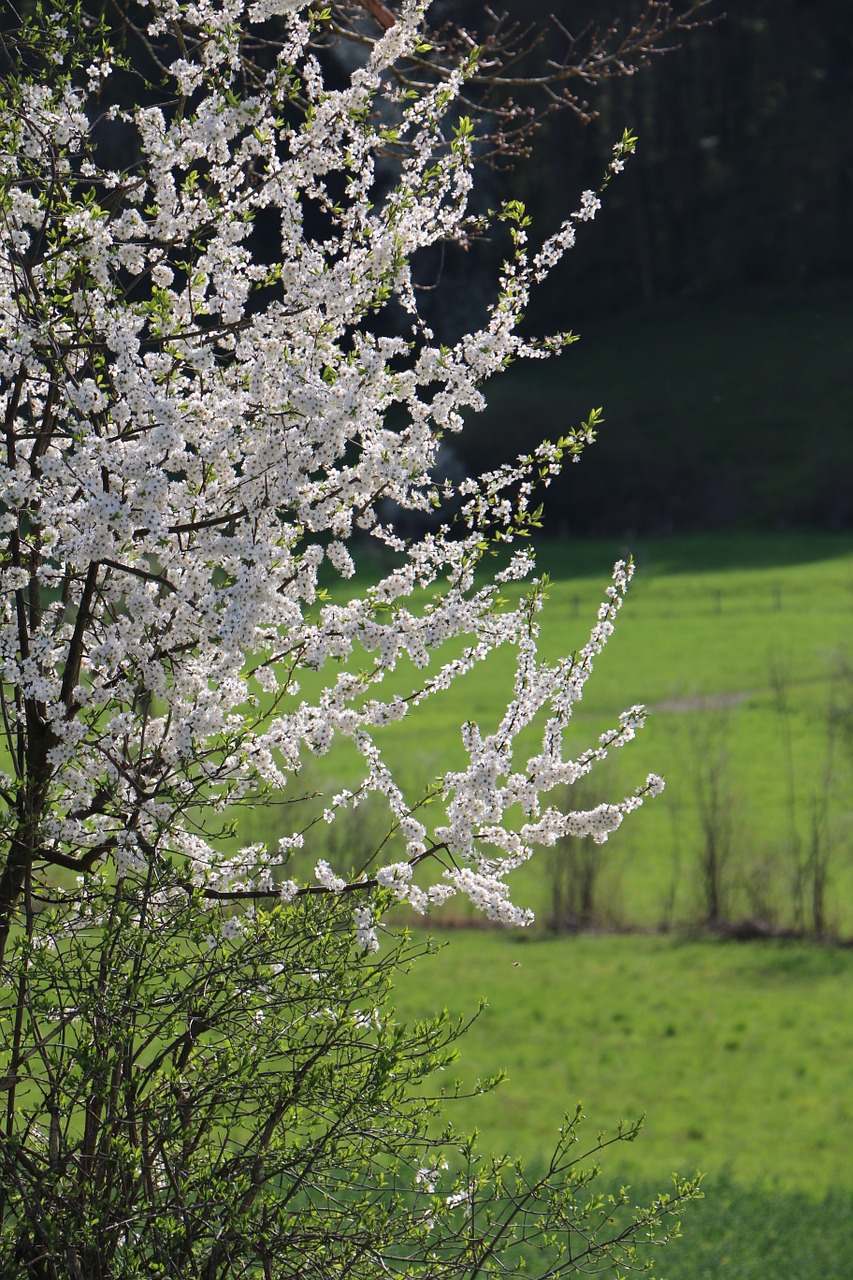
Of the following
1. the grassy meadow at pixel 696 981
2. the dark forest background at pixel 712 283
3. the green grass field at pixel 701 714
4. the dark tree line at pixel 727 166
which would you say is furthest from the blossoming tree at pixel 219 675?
the dark tree line at pixel 727 166

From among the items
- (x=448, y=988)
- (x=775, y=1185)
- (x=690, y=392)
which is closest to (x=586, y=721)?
(x=448, y=988)

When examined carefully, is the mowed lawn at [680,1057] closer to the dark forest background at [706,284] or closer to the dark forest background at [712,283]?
the dark forest background at [706,284]

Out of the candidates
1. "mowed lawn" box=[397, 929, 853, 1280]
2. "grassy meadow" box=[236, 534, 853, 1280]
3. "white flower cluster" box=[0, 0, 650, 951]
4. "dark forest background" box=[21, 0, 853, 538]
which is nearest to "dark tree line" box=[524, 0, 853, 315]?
"dark forest background" box=[21, 0, 853, 538]

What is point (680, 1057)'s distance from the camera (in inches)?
840

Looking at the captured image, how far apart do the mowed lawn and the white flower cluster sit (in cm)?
1045

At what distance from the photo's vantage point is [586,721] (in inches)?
1329

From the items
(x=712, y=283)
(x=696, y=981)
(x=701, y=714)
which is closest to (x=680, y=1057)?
(x=696, y=981)

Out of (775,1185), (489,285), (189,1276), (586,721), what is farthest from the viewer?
(489,285)

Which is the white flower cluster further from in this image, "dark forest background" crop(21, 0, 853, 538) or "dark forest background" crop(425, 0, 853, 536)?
"dark forest background" crop(425, 0, 853, 536)

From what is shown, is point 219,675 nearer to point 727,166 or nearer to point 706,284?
point 727,166

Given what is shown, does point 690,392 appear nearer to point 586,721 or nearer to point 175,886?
point 586,721

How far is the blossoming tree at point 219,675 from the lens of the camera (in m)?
3.83

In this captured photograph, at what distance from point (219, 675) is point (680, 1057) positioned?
18.8 metres

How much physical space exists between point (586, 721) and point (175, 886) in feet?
99.0
